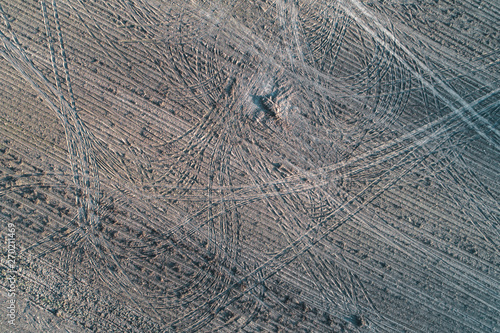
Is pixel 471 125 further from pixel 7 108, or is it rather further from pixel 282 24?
pixel 7 108

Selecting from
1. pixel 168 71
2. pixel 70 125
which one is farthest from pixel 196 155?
pixel 70 125

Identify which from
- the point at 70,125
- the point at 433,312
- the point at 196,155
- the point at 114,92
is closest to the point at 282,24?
the point at 196,155

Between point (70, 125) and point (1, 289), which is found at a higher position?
point (70, 125)

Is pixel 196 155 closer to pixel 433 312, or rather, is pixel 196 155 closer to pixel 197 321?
pixel 197 321

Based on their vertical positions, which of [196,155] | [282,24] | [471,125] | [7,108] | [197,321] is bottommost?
[197,321]

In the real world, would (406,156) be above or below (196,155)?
below

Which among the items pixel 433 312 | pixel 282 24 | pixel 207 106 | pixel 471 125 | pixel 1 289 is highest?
pixel 282 24
